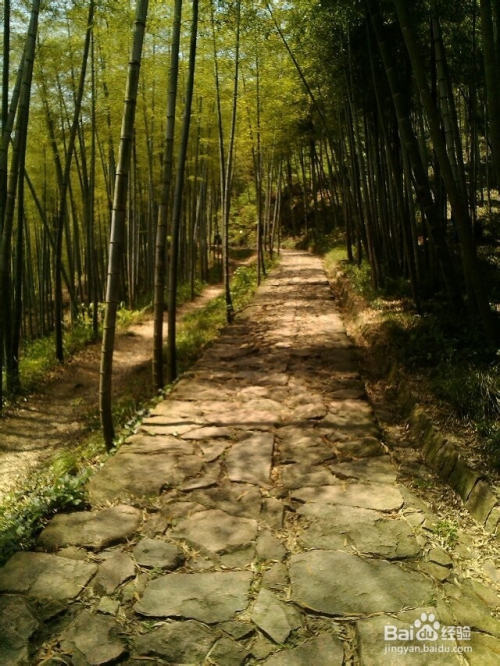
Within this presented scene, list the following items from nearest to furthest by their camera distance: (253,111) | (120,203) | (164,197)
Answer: (120,203) < (164,197) < (253,111)

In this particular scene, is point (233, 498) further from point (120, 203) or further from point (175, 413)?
point (120, 203)

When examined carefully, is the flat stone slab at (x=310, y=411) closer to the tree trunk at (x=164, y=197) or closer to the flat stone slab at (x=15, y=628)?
the tree trunk at (x=164, y=197)

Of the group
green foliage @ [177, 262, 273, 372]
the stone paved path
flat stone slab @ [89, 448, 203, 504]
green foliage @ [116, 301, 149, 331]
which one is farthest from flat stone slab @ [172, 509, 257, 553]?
green foliage @ [116, 301, 149, 331]

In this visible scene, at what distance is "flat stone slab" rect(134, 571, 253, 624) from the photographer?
1877 millimetres

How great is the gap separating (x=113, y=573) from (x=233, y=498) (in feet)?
2.67

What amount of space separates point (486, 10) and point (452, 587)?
11.0 feet

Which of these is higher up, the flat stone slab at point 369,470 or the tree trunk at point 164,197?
the tree trunk at point 164,197

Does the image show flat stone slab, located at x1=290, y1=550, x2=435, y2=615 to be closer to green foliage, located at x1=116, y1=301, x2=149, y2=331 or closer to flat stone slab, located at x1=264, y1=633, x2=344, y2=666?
flat stone slab, located at x1=264, y1=633, x2=344, y2=666

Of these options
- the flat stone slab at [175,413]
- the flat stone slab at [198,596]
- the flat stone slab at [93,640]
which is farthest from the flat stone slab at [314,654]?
the flat stone slab at [175,413]

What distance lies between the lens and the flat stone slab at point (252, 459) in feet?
9.73

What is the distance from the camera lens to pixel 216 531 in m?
2.43

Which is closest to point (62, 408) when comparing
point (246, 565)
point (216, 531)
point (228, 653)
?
point (216, 531)

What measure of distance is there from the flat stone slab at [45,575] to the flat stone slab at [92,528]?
11 cm

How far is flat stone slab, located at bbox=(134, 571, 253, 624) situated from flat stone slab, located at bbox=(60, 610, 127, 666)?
0.44 ft
